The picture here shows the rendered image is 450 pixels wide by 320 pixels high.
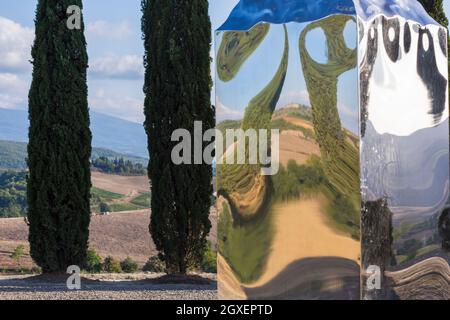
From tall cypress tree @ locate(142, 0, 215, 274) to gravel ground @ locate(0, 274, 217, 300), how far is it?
669 mm

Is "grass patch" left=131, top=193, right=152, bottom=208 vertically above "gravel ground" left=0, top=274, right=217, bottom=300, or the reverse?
"grass patch" left=131, top=193, right=152, bottom=208

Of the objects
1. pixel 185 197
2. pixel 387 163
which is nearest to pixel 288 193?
pixel 387 163

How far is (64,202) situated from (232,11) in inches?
256

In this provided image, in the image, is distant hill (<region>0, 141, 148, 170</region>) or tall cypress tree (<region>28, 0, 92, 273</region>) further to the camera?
distant hill (<region>0, 141, 148, 170</region>)

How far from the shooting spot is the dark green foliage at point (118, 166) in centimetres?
2488

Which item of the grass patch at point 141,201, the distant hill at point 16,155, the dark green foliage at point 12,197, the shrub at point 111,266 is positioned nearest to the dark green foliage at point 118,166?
the distant hill at point 16,155

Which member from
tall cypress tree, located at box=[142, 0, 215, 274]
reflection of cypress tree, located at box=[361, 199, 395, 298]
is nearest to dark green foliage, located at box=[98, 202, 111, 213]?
tall cypress tree, located at box=[142, 0, 215, 274]

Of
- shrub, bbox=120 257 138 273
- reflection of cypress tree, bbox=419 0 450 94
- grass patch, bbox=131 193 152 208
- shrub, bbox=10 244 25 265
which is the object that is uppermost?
reflection of cypress tree, bbox=419 0 450 94

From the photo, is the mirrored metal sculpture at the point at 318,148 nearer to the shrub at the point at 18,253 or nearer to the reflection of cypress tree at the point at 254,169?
the reflection of cypress tree at the point at 254,169

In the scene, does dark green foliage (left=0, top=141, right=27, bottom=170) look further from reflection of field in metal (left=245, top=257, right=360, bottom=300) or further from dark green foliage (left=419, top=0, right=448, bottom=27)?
reflection of field in metal (left=245, top=257, right=360, bottom=300)

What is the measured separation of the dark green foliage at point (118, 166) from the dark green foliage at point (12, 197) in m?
2.28

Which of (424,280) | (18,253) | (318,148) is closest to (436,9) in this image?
(424,280)

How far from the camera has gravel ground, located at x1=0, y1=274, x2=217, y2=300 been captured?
34.3 feet

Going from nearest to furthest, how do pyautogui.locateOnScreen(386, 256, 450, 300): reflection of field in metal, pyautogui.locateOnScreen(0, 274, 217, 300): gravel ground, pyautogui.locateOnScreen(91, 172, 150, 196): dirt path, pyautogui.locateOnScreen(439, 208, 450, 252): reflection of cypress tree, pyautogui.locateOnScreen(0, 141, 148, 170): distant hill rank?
pyautogui.locateOnScreen(386, 256, 450, 300): reflection of field in metal, pyautogui.locateOnScreen(439, 208, 450, 252): reflection of cypress tree, pyautogui.locateOnScreen(0, 274, 217, 300): gravel ground, pyautogui.locateOnScreen(91, 172, 150, 196): dirt path, pyautogui.locateOnScreen(0, 141, 148, 170): distant hill
